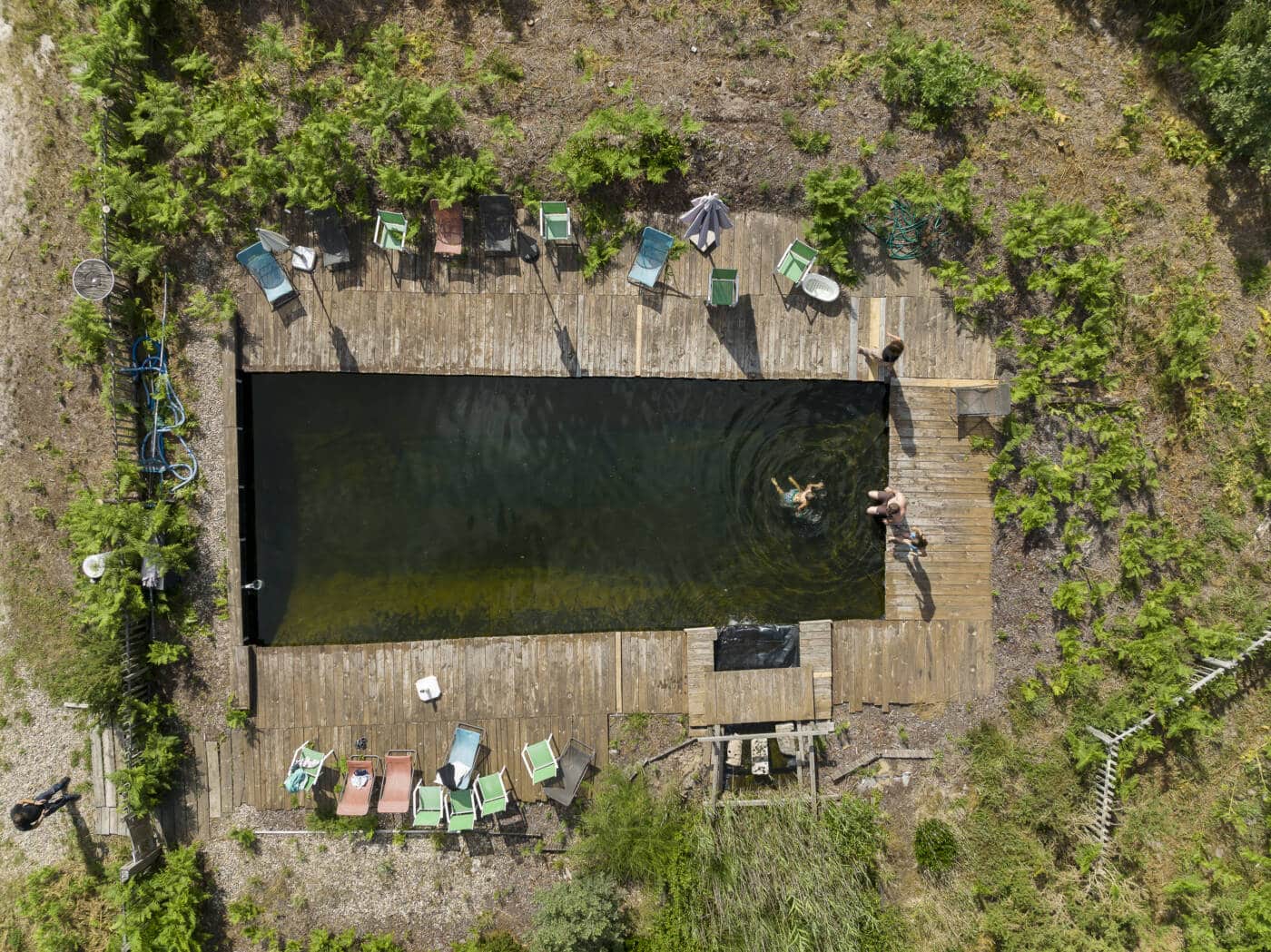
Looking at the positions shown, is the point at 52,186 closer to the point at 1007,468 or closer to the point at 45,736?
the point at 45,736

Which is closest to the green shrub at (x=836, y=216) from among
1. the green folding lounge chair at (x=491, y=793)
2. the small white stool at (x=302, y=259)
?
the small white stool at (x=302, y=259)

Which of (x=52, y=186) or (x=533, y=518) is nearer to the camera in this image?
(x=52, y=186)

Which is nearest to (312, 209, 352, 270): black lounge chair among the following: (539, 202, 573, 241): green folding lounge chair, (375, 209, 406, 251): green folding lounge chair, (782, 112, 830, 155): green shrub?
(375, 209, 406, 251): green folding lounge chair

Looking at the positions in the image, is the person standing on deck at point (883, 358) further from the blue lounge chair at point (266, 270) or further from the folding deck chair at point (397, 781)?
the folding deck chair at point (397, 781)

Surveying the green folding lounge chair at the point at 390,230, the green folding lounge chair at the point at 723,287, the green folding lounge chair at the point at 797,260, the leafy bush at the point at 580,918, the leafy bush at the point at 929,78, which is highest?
the leafy bush at the point at 929,78

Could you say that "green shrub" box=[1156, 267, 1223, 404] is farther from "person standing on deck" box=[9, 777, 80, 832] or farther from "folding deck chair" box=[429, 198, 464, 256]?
"person standing on deck" box=[9, 777, 80, 832]

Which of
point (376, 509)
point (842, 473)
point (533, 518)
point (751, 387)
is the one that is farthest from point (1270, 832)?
point (376, 509)
